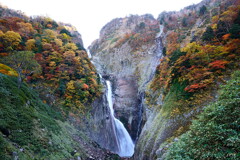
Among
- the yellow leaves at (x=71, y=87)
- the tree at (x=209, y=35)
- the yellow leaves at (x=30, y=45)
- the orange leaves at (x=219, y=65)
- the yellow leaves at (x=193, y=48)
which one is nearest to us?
the orange leaves at (x=219, y=65)

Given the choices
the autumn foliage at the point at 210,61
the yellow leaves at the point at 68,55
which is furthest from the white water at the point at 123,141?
the yellow leaves at the point at 68,55

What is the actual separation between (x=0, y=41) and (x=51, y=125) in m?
15.0

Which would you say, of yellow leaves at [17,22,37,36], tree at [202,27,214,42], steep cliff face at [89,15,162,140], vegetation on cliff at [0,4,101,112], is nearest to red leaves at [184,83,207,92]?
tree at [202,27,214,42]

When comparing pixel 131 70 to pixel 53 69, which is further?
pixel 131 70

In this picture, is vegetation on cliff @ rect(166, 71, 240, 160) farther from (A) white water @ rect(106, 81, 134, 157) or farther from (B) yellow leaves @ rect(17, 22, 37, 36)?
(B) yellow leaves @ rect(17, 22, 37, 36)

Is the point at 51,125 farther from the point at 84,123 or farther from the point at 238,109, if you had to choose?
the point at 238,109

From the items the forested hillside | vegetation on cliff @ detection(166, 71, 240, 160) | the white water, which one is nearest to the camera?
vegetation on cliff @ detection(166, 71, 240, 160)

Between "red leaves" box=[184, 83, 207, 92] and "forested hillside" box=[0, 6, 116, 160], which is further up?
"forested hillside" box=[0, 6, 116, 160]

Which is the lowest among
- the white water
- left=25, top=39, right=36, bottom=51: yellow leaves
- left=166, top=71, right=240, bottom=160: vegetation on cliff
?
the white water

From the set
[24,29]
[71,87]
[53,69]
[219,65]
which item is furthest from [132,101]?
[24,29]

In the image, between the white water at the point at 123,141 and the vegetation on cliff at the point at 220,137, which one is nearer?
the vegetation on cliff at the point at 220,137

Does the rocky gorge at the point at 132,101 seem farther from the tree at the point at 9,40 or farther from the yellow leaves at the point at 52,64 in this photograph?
the yellow leaves at the point at 52,64

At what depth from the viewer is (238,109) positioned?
206 inches

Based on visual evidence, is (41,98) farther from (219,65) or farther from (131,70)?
(131,70)
